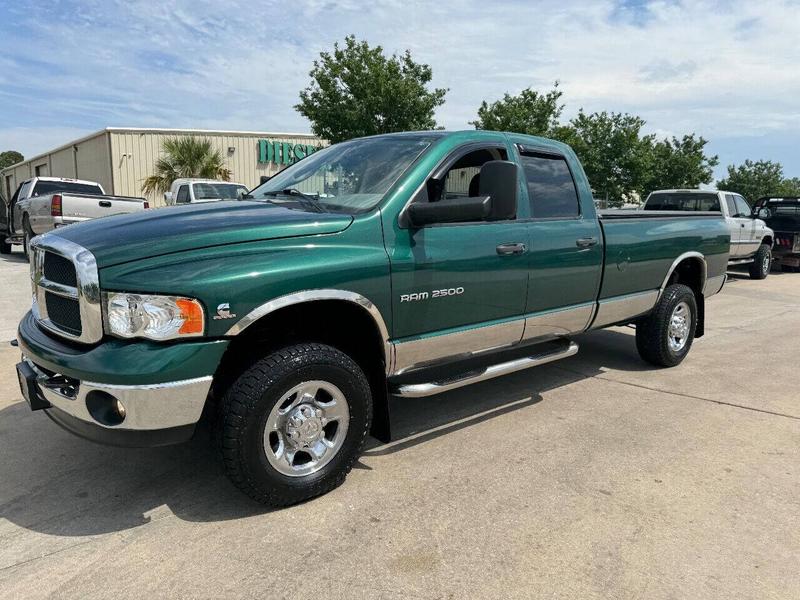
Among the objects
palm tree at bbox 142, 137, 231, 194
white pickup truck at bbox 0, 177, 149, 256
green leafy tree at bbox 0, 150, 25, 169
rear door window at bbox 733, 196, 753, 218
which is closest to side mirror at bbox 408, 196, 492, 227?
white pickup truck at bbox 0, 177, 149, 256

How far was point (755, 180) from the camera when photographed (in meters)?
56.6

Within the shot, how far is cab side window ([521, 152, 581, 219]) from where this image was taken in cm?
425

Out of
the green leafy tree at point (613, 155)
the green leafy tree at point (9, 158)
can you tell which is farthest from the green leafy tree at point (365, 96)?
the green leafy tree at point (9, 158)

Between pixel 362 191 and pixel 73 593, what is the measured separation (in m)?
2.44

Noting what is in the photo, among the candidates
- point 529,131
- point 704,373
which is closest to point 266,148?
point 529,131

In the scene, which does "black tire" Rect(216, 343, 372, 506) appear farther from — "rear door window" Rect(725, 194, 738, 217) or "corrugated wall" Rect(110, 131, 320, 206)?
"corrugated wall" Rect(110, 131, 320, 206)

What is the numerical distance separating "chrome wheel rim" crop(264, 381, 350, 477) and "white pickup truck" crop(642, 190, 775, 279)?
11.5 metres

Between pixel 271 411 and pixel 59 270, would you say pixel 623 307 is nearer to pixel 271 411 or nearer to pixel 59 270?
pixel 271 411

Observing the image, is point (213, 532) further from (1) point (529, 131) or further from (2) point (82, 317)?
(1) point (529, 131)

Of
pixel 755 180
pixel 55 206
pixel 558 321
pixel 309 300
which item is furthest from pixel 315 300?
pixel 755 180

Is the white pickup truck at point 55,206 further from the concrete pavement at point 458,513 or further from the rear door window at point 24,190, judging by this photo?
the concrete pavement at point 458,513

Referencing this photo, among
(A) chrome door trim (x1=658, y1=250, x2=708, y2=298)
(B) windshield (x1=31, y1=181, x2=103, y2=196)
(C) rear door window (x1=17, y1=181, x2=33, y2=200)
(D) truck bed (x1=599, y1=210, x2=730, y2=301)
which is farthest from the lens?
(B) windshield (x1=31, y1=181, x2=103, y2=196)

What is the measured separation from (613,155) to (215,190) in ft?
79.5

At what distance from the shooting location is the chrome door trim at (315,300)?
277 centimetres
